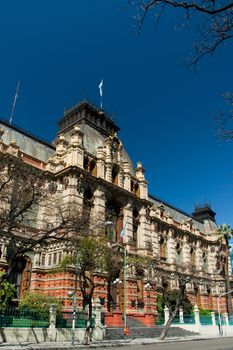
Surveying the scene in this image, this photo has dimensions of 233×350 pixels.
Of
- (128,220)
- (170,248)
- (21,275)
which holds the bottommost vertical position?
(21,275)

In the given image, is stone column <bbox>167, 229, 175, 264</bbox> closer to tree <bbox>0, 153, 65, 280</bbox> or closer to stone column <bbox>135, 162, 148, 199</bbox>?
stone column <bbox>135, 162, 148, 199</bbox>

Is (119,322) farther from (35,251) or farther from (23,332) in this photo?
(23,332)

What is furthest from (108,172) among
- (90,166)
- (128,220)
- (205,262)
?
(205,262)

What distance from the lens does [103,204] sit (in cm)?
3534

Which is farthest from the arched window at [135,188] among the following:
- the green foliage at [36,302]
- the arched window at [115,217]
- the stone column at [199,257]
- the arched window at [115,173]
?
the stone column at [199,257]

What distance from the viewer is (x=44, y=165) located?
35.0 m

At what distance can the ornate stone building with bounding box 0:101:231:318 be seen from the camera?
30000 mm

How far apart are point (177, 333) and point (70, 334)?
1379 cm

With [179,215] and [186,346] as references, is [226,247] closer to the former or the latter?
[179,215]

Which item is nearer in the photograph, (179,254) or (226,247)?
(179,254)

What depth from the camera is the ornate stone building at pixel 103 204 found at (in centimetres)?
3000

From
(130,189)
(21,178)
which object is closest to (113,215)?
(130,189)

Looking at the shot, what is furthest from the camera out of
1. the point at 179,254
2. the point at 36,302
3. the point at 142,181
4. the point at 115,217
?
the point at 179,254

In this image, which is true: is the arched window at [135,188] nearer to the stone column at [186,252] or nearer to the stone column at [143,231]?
the stone column at [143,231]
